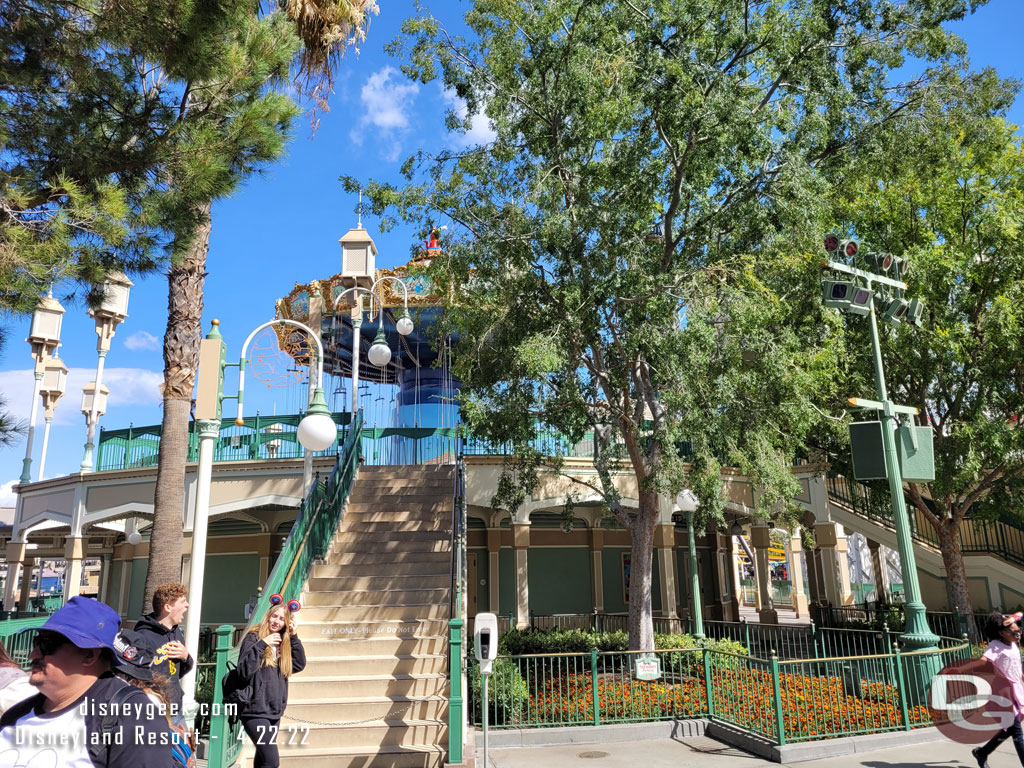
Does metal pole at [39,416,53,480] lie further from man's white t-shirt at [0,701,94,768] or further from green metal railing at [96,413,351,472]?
man's white t-shirt at [0,701,94,768]

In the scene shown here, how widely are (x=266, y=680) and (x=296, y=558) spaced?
189 inches

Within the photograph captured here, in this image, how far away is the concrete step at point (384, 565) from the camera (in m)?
11.7

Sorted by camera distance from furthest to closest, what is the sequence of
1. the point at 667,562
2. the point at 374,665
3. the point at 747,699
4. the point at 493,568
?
the point at 493,568, the point at 667,562, the point at 374,665, the point at 747,699

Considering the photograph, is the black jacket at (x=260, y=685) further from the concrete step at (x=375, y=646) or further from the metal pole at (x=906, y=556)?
the metal pole at (x=906, y=556)

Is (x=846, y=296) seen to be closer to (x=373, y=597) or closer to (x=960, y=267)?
(x=960, y=267)

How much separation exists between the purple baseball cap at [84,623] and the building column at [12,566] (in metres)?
21.7

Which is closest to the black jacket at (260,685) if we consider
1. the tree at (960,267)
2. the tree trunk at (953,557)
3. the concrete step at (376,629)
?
the concrete step at (376,629)

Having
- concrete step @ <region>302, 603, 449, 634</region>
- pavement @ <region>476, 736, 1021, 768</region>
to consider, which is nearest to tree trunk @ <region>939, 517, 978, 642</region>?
pavement @ <region>476, 736, 1021, 768</region>

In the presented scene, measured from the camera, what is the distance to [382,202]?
1306cm

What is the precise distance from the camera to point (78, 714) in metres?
2.54

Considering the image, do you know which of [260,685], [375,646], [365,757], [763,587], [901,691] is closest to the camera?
[260,685]

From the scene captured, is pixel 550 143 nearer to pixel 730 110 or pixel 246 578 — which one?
pixel 730 110

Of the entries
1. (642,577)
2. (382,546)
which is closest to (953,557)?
(642,577)

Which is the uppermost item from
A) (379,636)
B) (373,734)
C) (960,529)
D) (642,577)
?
(960,529)
